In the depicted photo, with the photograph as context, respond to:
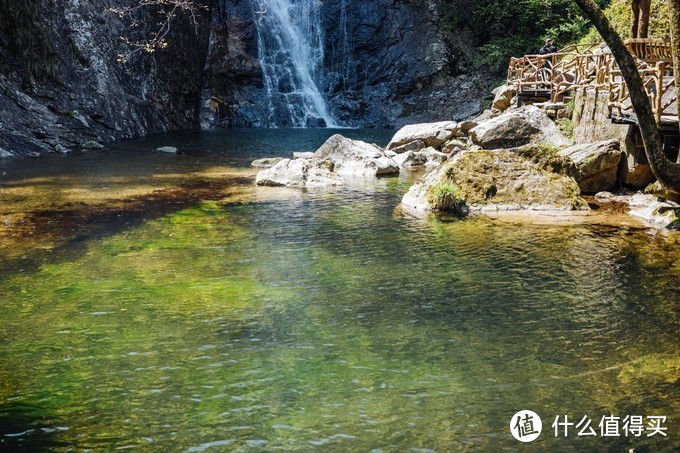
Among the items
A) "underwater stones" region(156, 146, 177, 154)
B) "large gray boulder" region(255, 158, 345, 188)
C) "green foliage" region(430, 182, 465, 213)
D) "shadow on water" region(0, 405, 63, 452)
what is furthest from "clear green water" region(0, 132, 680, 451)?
"underwater stones" region(156, 146, 177, 154)

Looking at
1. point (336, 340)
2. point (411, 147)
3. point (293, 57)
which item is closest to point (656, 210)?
point (336, 340)

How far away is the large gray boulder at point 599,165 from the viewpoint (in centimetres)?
1510

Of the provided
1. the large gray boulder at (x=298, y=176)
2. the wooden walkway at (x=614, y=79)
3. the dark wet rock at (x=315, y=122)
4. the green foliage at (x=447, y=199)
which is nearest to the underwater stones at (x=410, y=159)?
the large gray boulder at (x=298, y=176)

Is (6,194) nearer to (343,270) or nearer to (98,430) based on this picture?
(343,270)

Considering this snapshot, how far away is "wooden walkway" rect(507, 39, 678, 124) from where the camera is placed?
12984 millimetres

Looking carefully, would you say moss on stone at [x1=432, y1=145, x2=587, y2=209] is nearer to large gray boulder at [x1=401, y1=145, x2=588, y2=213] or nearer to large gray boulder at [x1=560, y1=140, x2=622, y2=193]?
large gray boulder at [x1=401, y1=145, x2=588, y2=213]

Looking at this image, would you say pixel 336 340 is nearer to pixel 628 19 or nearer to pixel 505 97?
pixel 505 97

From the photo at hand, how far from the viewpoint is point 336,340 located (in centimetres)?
711

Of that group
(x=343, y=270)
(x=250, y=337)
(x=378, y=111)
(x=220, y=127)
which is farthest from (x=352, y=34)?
(x=250, y=337)

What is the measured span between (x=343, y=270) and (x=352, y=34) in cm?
3478

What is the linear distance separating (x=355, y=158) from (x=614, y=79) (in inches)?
307

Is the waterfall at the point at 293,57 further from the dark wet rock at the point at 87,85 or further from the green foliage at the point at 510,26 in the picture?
the green foliage at the point at 510,26

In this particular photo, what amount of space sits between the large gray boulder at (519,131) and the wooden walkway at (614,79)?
4.53ft

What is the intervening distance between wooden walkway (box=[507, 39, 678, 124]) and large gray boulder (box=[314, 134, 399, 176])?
5.90 meters
